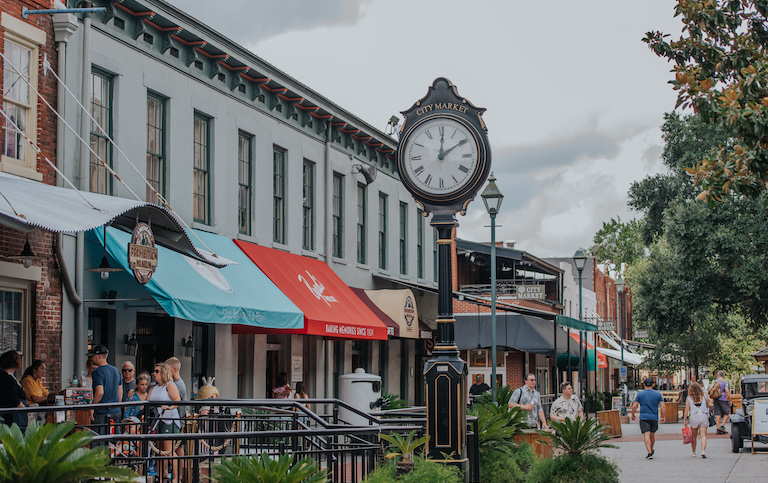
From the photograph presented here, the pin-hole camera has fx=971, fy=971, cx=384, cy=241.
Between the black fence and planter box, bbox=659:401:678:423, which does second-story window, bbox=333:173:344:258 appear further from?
planter box, bbox=659:401:678:423

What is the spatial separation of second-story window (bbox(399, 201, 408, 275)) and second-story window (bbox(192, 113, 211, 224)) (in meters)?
11.1

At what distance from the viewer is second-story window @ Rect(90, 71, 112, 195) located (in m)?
15.1

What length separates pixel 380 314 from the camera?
24.2 m

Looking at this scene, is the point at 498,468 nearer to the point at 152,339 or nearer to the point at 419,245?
the point at 152,339

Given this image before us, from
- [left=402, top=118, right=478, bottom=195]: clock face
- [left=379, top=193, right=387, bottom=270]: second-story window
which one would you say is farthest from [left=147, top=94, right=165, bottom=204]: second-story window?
[left=379, top=193, right=387, bottom=270]: second-story window

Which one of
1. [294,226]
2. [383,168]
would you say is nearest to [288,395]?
[294,226]

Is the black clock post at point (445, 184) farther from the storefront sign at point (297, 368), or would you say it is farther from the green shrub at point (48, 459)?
the storefront sign at point (297, 368)

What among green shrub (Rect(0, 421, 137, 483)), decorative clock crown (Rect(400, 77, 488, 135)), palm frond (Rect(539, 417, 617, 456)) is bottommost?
palm frond (Rect(539, 417, 617, 456))

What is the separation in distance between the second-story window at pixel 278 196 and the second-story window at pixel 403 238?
310 inches

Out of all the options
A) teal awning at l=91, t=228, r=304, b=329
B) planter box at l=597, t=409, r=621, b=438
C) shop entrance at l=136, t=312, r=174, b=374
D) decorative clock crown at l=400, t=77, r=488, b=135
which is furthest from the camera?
planter box at l=597, t=409, r=621, b=438

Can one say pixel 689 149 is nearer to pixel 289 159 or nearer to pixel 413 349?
pixel 413 349

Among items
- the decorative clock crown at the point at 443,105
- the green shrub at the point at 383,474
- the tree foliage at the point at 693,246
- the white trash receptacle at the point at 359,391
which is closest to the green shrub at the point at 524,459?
the green shrub at the point at 383,474

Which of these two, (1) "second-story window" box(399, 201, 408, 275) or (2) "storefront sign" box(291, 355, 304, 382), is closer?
(2) "storefront sign" box(291, 355, 304, 382)

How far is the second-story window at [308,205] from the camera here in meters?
22.8
